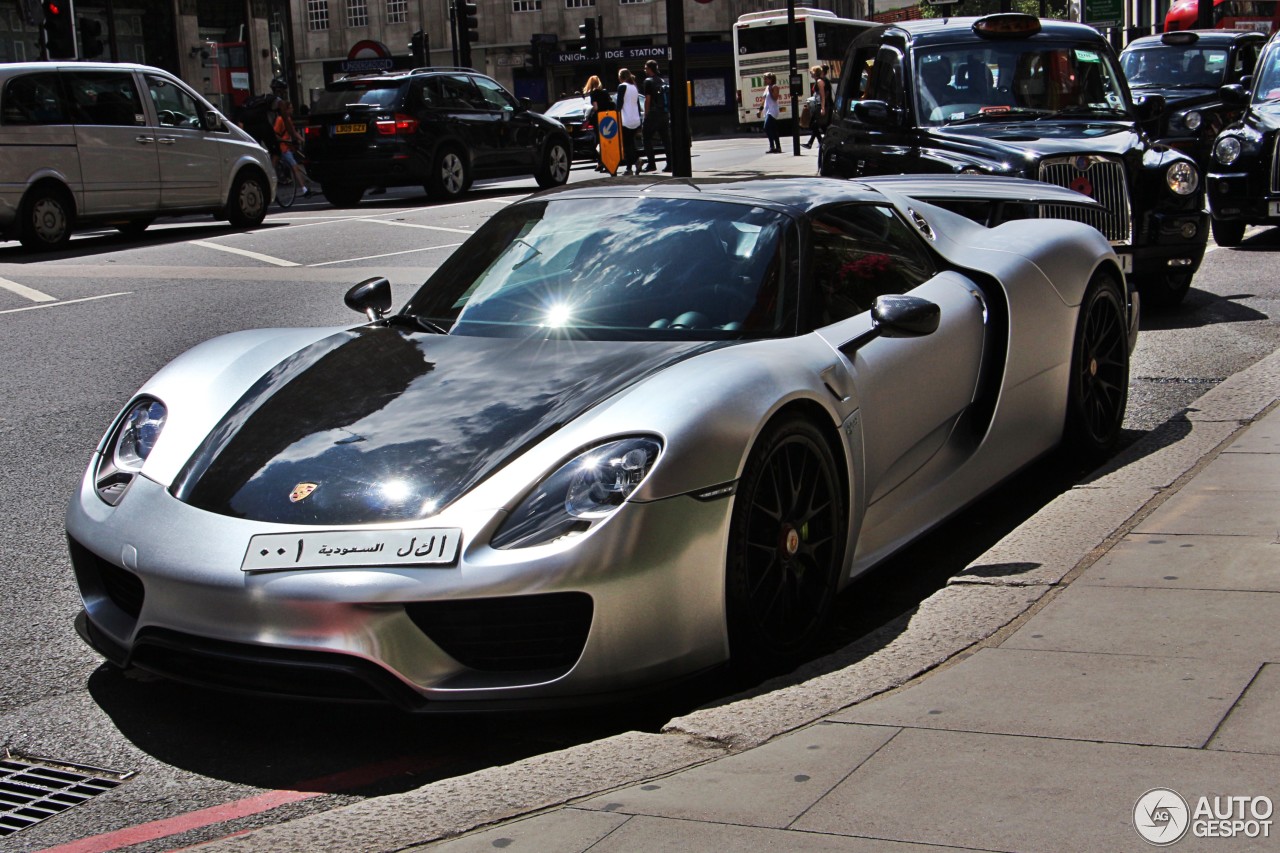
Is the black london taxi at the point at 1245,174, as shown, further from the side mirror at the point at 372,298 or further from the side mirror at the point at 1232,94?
the side mirror at the point at 372,298

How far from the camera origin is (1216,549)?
4.46m

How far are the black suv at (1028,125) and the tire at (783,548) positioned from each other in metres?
5.34

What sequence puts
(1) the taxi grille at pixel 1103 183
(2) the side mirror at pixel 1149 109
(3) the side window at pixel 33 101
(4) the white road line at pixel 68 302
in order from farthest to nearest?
(3) the side window at pixel 33 101, (4) the white road line at pixel 68 302, (2) the side mirror at pixel 1149 109, (1) the taxi grille at pixel 1103 183

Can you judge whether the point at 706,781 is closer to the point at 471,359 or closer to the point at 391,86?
the point at 471,359

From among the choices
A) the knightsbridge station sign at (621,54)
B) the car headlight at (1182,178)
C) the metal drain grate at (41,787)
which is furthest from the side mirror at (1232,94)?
the knightsbridge station sign at (621,54)

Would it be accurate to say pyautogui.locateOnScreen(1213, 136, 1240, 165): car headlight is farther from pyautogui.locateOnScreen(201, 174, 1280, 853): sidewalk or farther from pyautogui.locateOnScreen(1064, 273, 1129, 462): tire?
pyautogui.locateOnScreen(201, 174, 1280, 853): sidewalk

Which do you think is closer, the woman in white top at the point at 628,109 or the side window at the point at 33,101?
the side window at the point at 33,101

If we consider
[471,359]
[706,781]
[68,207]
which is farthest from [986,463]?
[68,207]

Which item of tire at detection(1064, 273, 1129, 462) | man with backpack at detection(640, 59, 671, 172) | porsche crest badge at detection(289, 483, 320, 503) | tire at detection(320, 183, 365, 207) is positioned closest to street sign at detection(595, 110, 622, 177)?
man with backpack at detection(640, 59, 671, 172)

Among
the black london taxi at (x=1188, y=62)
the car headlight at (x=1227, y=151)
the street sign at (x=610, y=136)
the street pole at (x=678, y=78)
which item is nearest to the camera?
the car headlight at (x=1227, y=151)

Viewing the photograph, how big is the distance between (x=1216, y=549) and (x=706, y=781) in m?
2.13

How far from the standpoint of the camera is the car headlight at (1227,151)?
13.0 meters

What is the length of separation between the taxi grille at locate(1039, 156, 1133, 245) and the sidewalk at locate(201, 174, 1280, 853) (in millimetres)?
5226

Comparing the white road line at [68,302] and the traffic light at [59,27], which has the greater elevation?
the traffic light at [59,27]
